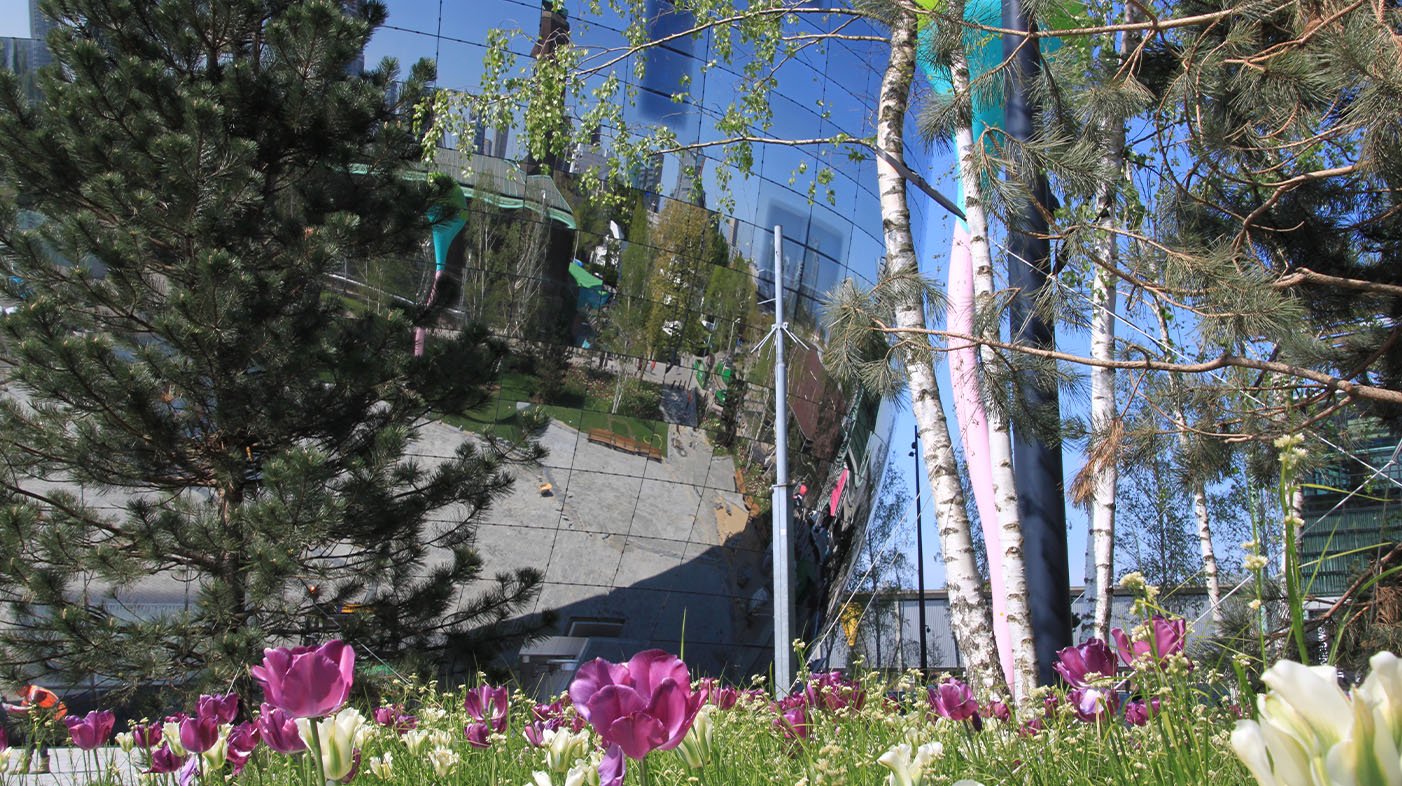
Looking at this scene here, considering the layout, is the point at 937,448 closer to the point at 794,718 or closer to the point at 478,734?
the point at 794,718

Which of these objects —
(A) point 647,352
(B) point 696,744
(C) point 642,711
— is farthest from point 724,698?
(A) point 647,352

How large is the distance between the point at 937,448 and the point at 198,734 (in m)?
4.96

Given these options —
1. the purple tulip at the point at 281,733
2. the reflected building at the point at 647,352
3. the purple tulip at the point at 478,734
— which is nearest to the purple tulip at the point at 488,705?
the purple tulip at the point at 478,734

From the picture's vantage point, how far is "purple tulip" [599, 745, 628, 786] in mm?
1096

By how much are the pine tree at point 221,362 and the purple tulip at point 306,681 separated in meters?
6.57

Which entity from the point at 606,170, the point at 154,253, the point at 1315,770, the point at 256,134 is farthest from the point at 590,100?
the point at 1315,770

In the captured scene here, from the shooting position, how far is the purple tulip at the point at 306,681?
1176 mm

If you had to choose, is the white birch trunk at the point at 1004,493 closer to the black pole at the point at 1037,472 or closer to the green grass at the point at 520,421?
the black pole at the point at 1037,472

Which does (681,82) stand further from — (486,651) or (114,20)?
(486,651)

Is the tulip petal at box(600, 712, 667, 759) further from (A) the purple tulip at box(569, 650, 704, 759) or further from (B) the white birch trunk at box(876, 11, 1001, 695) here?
(B) the white birch trunk at box(876, 11, 1001, 695)

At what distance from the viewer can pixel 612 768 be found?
112 cm

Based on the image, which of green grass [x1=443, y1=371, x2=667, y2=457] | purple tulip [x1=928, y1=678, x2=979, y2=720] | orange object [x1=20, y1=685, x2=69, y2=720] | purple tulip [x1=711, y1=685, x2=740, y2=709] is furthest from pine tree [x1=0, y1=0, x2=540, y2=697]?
purple tulip [x1=928, y1=678, x2=979, y2=720]

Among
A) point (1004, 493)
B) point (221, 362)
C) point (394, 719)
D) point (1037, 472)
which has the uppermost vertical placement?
point (221, 362)

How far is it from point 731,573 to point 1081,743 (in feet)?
30.9
